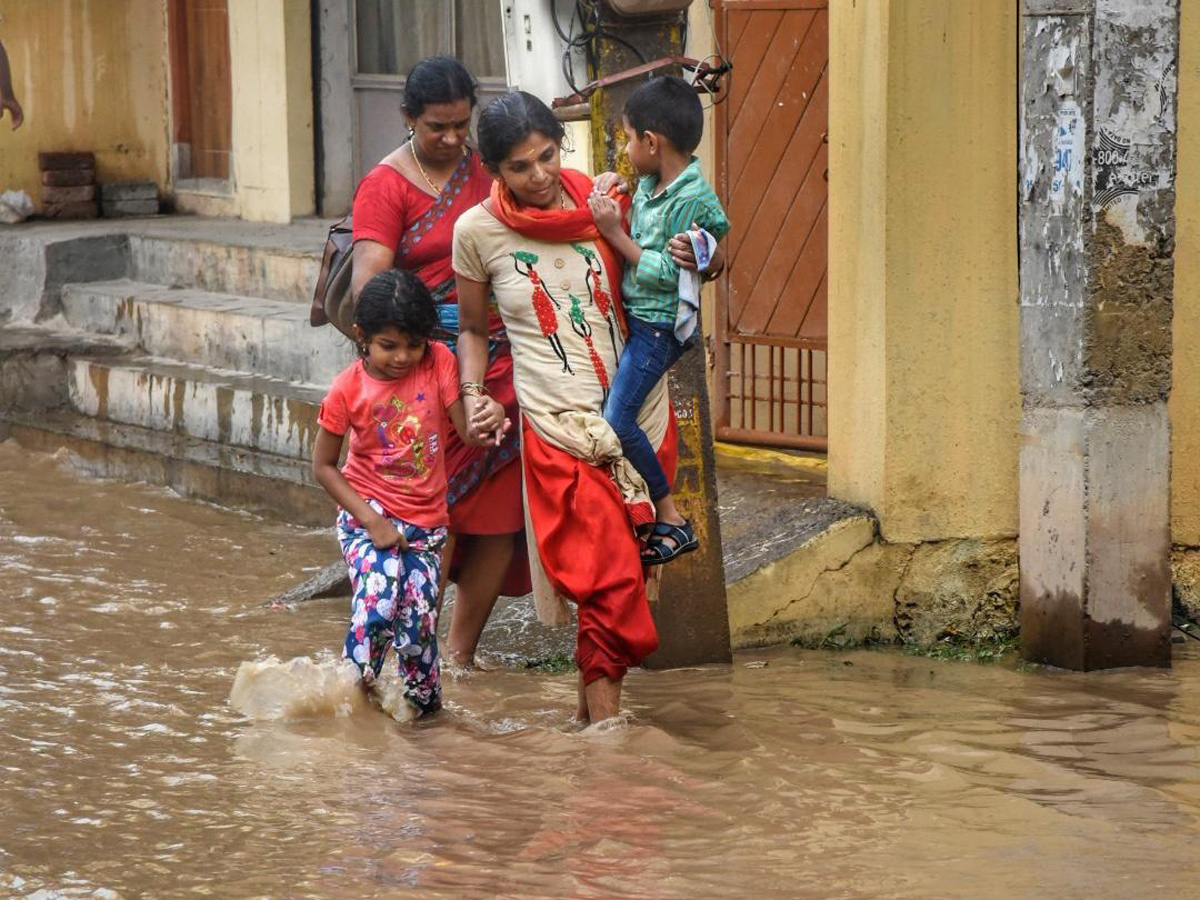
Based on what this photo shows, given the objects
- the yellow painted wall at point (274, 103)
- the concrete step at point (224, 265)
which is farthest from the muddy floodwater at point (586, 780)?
the yellow painted wall at point (274, 103)

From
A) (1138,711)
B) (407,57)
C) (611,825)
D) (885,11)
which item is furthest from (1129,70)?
(407,57)

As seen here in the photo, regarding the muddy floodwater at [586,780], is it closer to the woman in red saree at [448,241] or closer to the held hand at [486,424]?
the woman in red saree at [448,241]

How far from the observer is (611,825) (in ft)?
14.0

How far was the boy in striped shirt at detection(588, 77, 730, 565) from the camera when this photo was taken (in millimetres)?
4707

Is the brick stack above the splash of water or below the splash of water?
above

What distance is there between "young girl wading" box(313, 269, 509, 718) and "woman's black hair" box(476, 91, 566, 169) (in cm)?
44

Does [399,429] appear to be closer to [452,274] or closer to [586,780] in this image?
[452,274]

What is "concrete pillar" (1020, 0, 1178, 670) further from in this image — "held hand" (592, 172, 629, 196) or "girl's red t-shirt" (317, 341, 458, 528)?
"girl's red t-shirt" (317, 341, 458, 528)

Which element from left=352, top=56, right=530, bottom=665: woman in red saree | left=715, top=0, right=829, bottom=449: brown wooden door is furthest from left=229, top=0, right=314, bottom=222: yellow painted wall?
left=352, top=56, right=530, bottom=665: woman in red saree

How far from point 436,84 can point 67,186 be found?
8297 mm

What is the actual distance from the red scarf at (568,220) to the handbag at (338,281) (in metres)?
0.83

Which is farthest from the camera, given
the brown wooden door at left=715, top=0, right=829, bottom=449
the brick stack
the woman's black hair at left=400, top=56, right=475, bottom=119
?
the brick stack

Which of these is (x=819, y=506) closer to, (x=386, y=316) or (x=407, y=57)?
(x=386, y=316)

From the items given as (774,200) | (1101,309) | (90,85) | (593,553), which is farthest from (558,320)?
(90,85)
